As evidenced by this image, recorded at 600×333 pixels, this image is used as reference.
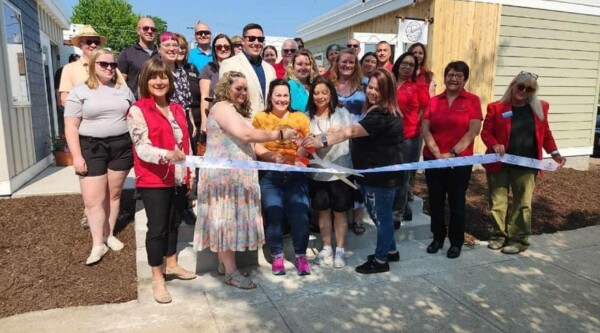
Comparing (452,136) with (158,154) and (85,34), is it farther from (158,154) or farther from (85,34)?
(85,34)

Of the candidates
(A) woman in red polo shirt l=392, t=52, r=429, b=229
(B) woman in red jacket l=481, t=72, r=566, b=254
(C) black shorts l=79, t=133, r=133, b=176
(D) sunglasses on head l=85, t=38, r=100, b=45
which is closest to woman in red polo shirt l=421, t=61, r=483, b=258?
(A) woman in red polo shirt l=392, t=52, r=429, b=229

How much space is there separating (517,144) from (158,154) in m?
3.55

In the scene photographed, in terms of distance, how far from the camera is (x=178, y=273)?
3.74 meters

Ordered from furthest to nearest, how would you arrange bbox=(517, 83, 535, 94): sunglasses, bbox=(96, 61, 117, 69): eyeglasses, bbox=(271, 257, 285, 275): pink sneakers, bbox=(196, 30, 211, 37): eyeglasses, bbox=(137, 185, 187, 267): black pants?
1. bbox=(196, 30, 211, 37): eyeglasses
2. bbox=(517, 83, 535, 94): sunglasses
3. bbox=(271, 257, 285, 275): pink sneakers
4. bbox=(96, 61, 117, 69): eyeglasses
5. bbox=(137, 185, 187, 267): black pants

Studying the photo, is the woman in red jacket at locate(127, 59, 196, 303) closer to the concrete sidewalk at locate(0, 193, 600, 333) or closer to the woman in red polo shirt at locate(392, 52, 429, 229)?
the concrete sidewalk at locate(0, 193, 600, 333)

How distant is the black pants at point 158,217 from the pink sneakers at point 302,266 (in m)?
1.17

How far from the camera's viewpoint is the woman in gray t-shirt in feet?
11.9

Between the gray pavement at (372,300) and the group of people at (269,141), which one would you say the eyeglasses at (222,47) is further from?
the gray pavement at (372,300)

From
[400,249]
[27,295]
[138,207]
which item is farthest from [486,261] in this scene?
[27,295]

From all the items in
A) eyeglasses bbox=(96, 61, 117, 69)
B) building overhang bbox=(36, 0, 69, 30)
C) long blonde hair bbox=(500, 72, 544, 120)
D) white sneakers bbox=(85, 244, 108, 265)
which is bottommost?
white sneakers bbox=(85, 244, 108, 265)

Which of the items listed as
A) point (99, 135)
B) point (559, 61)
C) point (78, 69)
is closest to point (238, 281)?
point (99, 135)

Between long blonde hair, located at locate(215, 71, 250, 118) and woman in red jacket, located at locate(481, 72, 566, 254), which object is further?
woman in red jacket, located at locate(481, 72, 566, 254)

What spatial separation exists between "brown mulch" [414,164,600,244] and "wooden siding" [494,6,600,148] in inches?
60.9

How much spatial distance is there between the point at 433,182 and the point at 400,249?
81 cm
